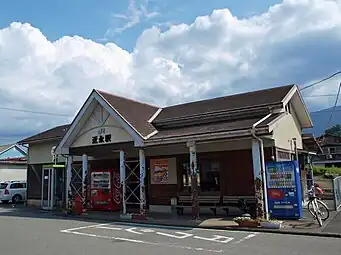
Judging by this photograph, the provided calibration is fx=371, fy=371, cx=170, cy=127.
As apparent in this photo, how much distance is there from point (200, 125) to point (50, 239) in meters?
7.83

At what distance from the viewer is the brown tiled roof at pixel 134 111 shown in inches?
639

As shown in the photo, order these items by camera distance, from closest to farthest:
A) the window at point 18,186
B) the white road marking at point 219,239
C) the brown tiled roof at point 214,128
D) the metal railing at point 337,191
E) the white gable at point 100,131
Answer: the white road marking at point 219,239
the brown tiled roof at point 214,128
the metal railing at point 337,191
the white gable at point 100,131
the window at point 18,186

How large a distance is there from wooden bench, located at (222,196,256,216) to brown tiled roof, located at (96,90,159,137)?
14.5 feet

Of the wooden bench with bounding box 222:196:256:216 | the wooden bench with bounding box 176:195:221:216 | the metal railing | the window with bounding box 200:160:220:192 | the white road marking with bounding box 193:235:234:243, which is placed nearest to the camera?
the white road marking with bounding box 193:235:234:243

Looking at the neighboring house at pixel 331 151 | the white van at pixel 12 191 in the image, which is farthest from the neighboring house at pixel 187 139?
the neighboring house at pixel 331 151

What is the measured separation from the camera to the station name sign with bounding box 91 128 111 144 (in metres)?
17.1

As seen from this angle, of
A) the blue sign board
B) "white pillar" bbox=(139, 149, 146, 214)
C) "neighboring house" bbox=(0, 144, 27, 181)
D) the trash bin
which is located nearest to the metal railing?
the blue sign board

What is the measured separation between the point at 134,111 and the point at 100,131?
189 centimetres

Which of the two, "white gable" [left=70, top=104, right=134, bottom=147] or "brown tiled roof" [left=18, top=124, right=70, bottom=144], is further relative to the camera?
"brown tiled roof" [left=18, top=124, right=70, bottom=144]

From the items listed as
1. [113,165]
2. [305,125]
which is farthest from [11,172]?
[305,125]

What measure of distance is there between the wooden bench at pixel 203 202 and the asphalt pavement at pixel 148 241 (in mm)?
3420

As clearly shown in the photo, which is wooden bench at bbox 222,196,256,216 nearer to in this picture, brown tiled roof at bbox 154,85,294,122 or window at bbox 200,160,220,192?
window at bbox 200,160,220,192

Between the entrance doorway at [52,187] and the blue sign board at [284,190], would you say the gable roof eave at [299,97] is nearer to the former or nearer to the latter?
the blue sign board at [284,190]

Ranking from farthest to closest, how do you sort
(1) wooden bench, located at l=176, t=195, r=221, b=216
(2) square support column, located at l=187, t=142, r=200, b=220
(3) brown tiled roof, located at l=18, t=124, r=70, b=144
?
(3) brown tiled roof, located at l=18, t=124, r=70, b=144
(1) wooden bench, located at l=176, t=195, r=221, b=216
(2) square support column, located at l=187, t=142, r=200, b=220
